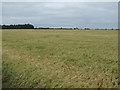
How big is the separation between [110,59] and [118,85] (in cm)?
445

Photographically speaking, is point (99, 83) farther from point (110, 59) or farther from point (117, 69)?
point (110, 59)

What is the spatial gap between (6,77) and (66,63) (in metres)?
3.91

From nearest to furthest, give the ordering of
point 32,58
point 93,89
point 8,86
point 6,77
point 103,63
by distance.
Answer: point 93,89, point 8,86, point 6,77, point 103,63, point 32,58

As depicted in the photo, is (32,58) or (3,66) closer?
(3,66)

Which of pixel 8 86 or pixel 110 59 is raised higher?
pixel 110 59

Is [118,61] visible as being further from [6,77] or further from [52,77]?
[6,77]

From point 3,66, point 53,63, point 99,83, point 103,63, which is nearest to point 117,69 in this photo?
point 103,63

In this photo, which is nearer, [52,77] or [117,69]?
[52,77]

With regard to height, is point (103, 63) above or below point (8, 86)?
above

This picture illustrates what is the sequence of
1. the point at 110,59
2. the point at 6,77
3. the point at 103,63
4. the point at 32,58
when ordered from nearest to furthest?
the point at 6,77
the point at 103,63
the point at 110,59
the point at 32,58

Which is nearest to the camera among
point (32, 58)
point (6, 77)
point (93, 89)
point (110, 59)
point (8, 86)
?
point (93, 89)

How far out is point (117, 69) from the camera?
10.2m

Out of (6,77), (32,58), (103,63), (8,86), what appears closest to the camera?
(8,86)

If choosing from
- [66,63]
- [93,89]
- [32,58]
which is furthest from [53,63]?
[93,89]
